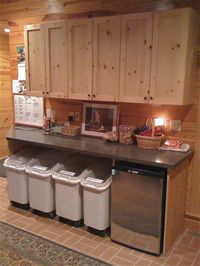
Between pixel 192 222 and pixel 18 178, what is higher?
pixel 18 178

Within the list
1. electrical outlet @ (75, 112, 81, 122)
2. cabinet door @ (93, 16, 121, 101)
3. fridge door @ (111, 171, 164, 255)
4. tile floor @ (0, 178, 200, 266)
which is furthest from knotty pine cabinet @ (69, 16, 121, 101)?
tile floor @ (0, 178, 200, 266)

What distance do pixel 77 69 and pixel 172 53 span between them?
3.47ft

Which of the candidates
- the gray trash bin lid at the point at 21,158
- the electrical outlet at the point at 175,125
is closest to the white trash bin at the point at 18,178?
the gray trash bin lid at the point at 21,158

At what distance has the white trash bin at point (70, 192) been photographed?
2812 millimetres

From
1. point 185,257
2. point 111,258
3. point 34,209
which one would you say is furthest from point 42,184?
point 185,257

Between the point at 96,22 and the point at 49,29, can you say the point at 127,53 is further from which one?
the point at 49,29

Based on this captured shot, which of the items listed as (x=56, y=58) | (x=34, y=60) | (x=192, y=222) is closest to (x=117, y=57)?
(x=56, y=58)

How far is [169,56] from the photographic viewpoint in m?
2.50

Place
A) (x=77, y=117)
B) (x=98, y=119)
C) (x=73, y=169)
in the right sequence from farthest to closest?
(x=77, y=117), (x=98, y=119), (x=73, y=169)

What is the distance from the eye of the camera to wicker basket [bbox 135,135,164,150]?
2691 millimetres

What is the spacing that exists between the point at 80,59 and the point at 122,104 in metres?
0.68

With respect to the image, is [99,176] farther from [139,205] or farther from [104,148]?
[139,205]

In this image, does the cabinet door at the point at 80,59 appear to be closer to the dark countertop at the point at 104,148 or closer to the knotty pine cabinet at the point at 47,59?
the knotty pine cabinet at the point at 47,59

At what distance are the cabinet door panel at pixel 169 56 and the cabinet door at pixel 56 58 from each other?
1.05 meters
